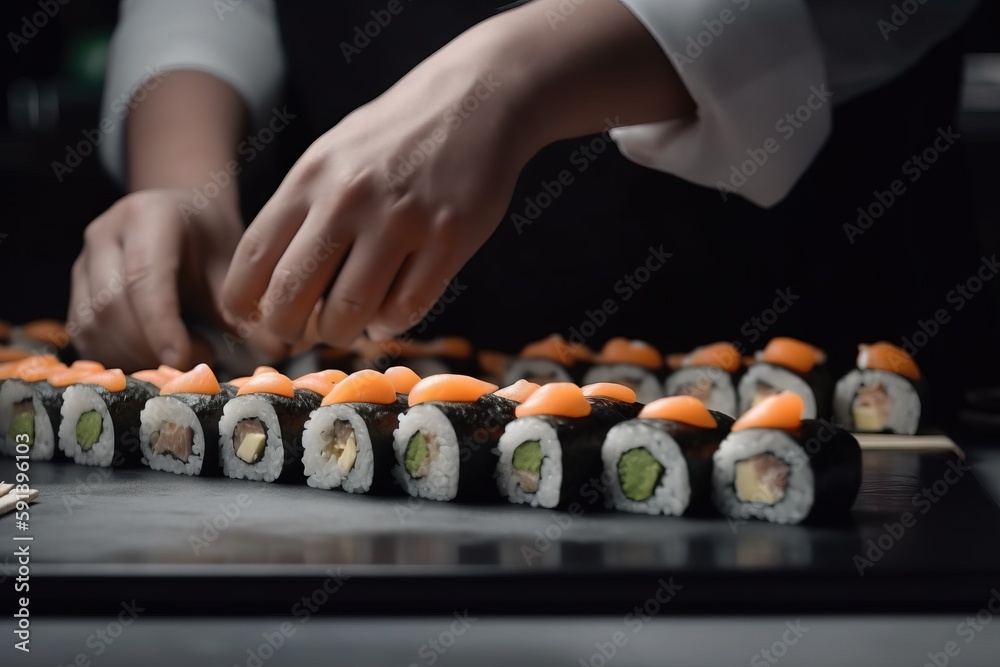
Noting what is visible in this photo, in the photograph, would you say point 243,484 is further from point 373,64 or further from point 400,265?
point 373,64

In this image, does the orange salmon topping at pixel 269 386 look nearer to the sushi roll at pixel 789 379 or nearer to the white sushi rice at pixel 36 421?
the white sushi rice at pixel 36 421

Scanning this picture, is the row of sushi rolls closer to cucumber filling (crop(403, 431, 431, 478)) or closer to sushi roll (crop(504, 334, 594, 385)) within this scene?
cucumber filling (crop(403, 431, 431, 478))

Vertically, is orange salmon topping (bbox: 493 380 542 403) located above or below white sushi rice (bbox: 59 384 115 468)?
above

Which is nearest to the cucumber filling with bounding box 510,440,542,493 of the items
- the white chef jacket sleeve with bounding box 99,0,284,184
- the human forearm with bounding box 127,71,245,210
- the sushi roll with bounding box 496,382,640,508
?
the sushi roll with bounding box 496,382,640,508

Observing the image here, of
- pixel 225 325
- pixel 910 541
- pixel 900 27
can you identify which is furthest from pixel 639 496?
pixel 900 27

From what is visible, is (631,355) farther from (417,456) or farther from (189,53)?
(189,53)

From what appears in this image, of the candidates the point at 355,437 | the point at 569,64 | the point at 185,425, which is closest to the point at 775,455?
the point at 355,437
